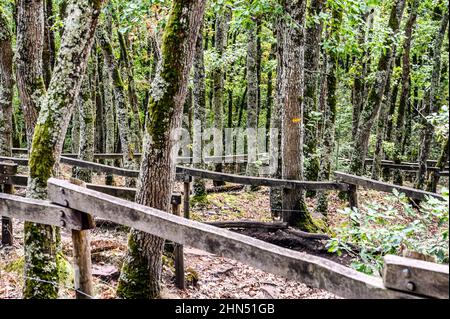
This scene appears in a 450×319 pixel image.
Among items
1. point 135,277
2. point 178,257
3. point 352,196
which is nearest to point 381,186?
point 352,196

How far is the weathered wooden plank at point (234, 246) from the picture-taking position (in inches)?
104

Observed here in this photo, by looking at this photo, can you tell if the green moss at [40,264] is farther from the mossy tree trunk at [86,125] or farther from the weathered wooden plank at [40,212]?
the mossy tree trunk at [86,125]

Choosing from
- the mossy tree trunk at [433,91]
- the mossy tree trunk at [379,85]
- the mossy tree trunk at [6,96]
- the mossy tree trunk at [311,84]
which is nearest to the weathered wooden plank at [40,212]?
the mossy tree trunk at [6,96]

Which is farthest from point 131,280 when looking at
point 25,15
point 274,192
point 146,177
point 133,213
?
point 274,192

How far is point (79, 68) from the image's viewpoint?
516 cm

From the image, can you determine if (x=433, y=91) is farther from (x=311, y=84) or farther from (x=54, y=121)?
(x=54, y=121)

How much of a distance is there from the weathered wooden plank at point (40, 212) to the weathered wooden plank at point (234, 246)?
96 mm

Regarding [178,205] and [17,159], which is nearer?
[178,205]

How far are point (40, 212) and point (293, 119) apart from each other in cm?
661

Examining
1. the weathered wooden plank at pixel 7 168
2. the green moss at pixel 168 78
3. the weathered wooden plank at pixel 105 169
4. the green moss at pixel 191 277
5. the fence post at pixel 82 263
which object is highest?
the green moss at pixel 168 78

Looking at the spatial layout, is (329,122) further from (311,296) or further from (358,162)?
(311,296)

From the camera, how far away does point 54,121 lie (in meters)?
5.07

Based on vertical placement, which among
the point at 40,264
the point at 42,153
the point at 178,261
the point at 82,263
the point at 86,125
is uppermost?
the point at 86,125
